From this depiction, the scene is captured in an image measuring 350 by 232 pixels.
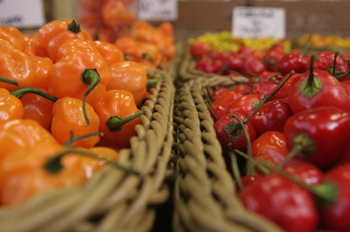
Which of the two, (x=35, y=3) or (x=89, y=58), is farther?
(x=35, y=3)

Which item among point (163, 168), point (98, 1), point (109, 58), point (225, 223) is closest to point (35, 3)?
point (98, 1)

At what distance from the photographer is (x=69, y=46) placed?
793 millimetres

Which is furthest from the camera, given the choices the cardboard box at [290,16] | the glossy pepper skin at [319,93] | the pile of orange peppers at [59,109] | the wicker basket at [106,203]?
the cardboard box at [290,16]

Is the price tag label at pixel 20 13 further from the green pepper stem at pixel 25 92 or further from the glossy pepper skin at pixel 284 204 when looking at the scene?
the glossy pepper skin at pixel 284 204

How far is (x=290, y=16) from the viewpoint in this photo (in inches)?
134

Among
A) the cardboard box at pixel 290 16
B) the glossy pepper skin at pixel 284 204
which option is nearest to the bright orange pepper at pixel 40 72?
the glossy pepper skin at pixel 284 204

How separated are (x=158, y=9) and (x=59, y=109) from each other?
2285 millimetres

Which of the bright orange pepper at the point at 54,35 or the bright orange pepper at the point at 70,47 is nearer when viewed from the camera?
the bright orange pepper at the point at 70,47

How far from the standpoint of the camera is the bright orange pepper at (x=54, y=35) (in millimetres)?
895

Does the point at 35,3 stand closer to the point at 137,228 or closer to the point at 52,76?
the point at 52,76

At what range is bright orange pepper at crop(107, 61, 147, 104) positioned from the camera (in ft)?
2.94

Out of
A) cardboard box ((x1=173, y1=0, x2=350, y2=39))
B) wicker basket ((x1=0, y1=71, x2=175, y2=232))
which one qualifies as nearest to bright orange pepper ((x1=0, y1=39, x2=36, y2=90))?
wicker basket ((x1=0, y1=71, x2=175, y2=232))

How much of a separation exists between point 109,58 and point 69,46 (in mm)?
202

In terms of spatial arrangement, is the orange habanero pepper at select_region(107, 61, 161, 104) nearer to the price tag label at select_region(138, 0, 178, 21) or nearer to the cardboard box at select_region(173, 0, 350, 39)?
the price tag label at select_region(138, 0, 178, 21)
